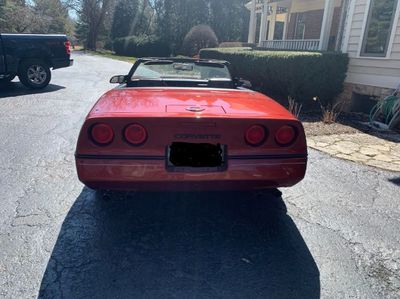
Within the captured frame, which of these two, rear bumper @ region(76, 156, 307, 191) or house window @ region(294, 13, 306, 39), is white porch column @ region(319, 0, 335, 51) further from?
rear bumper @ region(76, 156, 307, 191)

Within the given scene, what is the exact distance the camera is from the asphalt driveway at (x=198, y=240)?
89.0 inches

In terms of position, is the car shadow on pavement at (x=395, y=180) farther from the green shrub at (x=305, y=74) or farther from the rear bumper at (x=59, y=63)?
the rear bumper at (x=59, y=63)

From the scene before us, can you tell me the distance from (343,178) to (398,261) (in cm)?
173

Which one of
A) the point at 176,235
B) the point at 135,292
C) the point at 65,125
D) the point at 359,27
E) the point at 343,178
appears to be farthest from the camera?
the point at 359,27

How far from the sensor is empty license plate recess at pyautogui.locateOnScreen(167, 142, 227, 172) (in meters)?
2.54

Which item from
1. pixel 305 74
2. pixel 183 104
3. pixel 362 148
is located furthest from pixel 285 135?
pixel 305 74

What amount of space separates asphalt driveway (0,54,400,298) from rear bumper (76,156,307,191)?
1.57 ft

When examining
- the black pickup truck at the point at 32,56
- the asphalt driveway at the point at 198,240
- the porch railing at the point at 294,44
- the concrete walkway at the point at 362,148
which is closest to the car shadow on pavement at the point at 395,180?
the asphalt driveway at the point at 198,240

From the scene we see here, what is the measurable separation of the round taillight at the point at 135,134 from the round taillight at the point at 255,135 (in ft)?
2.53

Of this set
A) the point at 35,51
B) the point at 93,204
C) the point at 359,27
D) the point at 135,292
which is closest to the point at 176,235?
the point at 135,292

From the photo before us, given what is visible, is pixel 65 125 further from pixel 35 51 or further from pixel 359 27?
pixel 359 27

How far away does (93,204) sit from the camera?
10.9 feet

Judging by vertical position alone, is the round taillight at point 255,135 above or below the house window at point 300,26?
below

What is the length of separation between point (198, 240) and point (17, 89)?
30.7 ft
